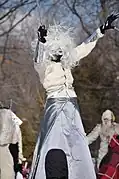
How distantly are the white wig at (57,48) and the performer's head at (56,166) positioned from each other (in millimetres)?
718

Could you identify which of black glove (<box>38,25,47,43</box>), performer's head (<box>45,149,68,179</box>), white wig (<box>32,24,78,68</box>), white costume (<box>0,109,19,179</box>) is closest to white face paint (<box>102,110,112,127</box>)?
white costume (<box>0,109,19,179</box>)

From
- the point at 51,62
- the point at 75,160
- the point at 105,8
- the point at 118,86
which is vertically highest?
the point at 105,8

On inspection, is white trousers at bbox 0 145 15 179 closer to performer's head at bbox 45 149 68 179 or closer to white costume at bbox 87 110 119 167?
white costume at bbox 87 110 119 167

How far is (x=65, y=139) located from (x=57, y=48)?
0.65 m

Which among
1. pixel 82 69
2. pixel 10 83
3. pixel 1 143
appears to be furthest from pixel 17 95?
pixel 1 143

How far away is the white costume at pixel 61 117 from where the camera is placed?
389 cm

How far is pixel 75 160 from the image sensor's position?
390 cm

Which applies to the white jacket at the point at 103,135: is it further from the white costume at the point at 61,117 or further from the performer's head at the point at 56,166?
the performer's head at the point at 56,166

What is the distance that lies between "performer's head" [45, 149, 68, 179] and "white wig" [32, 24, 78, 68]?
72 cm

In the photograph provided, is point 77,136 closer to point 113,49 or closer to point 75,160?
point 75,160

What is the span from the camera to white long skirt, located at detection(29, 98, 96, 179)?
3.88 metres

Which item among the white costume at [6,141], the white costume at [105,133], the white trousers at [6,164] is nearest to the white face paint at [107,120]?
the white costume at [105,133]

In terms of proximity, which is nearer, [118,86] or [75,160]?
[75,160]

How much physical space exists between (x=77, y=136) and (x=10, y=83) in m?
9.47
